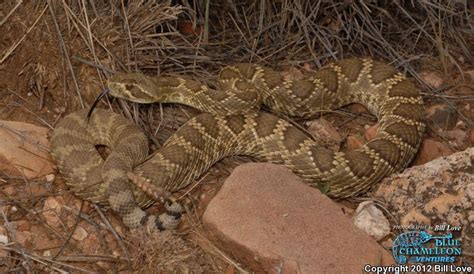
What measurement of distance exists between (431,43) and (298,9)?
1548mm

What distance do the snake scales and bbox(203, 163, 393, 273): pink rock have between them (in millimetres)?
443

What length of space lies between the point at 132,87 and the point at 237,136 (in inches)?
39.8

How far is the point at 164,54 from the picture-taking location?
5.46 metres

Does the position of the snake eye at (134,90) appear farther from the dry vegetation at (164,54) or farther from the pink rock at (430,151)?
the pink rock at (430,151)

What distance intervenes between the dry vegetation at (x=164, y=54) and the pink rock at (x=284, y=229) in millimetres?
219

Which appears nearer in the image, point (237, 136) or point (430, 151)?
point (237, 136)

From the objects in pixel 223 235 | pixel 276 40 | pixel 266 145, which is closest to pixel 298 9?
pixel 276 40

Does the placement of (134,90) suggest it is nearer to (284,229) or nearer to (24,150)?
(24,150)

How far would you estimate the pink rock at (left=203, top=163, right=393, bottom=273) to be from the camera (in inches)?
152

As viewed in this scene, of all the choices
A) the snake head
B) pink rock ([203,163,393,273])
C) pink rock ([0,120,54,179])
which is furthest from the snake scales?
pink rock ([203,163,393,273])

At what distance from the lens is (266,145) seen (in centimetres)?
509

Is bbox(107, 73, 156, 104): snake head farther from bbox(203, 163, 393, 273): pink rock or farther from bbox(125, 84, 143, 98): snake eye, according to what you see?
bbox(203, 163, 393, 273): pink rock

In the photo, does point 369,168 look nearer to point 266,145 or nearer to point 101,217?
point 266,145

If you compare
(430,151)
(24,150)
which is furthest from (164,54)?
(430,151)
